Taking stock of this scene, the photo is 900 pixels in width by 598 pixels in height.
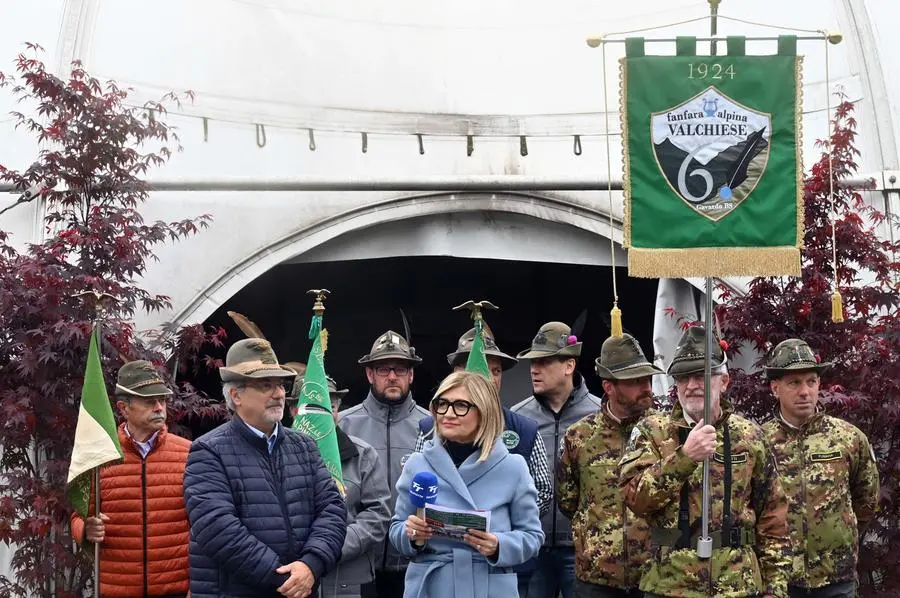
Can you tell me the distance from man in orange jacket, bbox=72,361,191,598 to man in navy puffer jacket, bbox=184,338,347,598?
0.59 metres

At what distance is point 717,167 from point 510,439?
158 cm

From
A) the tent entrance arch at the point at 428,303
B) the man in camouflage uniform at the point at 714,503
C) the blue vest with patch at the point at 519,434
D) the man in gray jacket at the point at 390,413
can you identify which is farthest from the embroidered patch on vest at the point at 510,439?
the tent entrance arch at the point at 428,303

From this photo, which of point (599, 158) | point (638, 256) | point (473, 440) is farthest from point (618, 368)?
point (599, 158)

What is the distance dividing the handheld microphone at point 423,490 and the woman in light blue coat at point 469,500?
52 millimetres

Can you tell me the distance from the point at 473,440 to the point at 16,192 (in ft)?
16.2

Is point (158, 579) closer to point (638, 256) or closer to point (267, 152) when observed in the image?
point (638, 256)

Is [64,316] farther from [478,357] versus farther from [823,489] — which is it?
[823,489]

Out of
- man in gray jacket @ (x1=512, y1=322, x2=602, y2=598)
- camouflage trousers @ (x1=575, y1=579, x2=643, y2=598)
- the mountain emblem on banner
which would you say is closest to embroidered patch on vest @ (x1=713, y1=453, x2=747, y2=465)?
the mountain emblem on banner

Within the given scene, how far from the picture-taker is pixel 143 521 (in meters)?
5.98

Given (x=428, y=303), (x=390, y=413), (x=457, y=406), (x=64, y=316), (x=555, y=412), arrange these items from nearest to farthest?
(x=457, y=406), (x=555, y=412), (x=390, y=413), (x=64, y=316), (x=428, y=303)

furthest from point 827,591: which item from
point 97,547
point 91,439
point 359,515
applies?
point 91,439

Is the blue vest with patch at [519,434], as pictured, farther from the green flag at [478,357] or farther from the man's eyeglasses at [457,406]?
the man's eyeglasses at [457,406]

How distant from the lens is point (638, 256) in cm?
559

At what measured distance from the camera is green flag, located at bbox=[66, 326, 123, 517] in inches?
231
